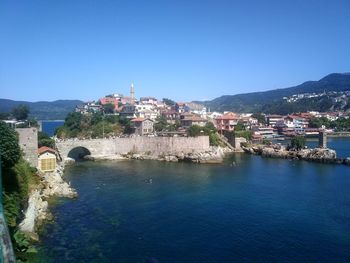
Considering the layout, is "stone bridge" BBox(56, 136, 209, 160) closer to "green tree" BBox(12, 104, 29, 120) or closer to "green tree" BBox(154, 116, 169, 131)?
"green tree" BBox(12, 104, 29, 120)

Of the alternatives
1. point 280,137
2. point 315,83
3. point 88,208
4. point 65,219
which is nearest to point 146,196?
point 88,208

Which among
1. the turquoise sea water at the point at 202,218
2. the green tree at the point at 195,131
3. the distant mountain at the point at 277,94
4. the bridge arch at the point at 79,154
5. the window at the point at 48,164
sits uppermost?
the distant mountain at the point at 277,94

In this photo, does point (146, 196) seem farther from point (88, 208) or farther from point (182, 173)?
point (182, 173)

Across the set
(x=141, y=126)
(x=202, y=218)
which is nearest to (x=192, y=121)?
(x=141, y=126)

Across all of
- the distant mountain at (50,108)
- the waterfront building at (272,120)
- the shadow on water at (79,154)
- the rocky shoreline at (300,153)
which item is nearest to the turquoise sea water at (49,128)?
the distant mountain at (50,108)

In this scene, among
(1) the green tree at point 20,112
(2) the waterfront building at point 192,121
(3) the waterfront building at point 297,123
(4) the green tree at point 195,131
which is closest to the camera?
(4) the green tree at point 195,131

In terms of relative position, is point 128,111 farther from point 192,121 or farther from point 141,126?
point 192,121

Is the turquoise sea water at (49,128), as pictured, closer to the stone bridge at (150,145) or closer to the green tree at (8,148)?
the stone bridge at (150,145)

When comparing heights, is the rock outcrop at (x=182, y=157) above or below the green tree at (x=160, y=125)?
below
